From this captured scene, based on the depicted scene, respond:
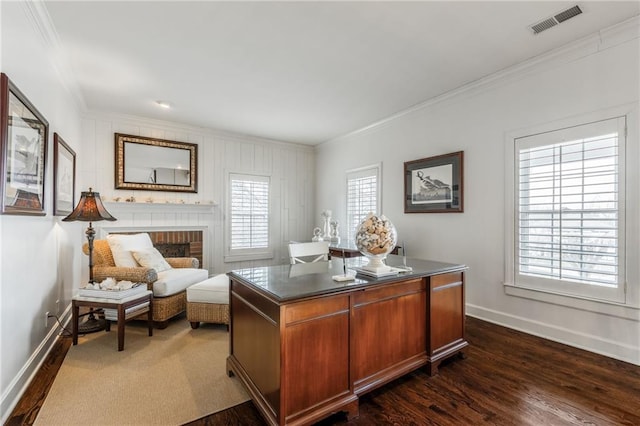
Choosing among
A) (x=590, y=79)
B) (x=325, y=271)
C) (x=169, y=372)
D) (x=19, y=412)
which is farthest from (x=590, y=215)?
(x=19, y=412)

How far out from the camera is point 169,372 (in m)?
2.28

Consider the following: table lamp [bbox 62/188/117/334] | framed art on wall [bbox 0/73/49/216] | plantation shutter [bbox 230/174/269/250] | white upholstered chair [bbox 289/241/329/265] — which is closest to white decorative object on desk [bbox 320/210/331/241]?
plantation shutter [bbox 230/174/269/250]

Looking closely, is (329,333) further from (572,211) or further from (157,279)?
(572,211)

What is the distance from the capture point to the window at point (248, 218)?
552 centimetres

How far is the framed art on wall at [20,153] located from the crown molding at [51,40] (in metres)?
0.68

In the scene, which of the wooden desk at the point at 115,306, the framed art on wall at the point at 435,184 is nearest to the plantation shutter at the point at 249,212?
the wooden desk at the point at 115,306

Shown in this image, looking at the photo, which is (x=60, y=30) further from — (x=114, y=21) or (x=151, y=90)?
(x=151, y=90)

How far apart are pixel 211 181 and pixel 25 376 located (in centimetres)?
370

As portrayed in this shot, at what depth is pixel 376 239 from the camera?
2.03 m

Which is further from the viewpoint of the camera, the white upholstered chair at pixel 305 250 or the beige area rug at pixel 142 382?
the white upholstered chair at pixel 305 250

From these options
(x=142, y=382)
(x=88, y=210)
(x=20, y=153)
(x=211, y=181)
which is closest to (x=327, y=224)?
(x=211, y=181)

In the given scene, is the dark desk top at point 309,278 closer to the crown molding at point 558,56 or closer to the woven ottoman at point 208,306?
the woven ottoman at point 208,306

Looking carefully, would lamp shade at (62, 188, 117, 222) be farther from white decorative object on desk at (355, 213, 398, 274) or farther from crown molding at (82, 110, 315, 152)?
white decorative object on desk at (355, 213, 398, 274)

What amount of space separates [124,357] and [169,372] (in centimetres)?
56
